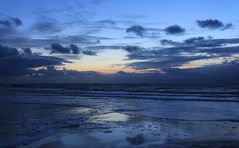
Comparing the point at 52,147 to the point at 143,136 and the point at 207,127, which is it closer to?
the point at 143,136

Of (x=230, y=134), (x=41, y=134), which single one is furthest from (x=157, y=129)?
(x=41, y=134)

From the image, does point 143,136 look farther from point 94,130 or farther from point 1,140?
point 1,140

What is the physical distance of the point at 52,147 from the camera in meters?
11.0

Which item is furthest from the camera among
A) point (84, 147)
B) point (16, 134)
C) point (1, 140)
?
point (16, 134)

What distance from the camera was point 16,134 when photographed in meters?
13.2

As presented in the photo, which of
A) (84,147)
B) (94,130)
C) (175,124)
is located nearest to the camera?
(84,147)

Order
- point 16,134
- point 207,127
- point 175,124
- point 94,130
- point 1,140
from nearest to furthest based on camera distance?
point 1,140, point 16,134, point 94,130, point 207,127, point 175,124

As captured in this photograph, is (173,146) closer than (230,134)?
Yes

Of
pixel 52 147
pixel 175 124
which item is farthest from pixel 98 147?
pixel 175 124

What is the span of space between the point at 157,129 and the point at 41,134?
509 centimetres

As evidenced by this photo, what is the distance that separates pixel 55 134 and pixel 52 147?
2536 millimetres

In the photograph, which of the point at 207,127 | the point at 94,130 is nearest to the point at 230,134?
the point at 207,127

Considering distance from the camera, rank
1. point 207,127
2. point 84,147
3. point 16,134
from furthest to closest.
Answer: point 207,127 → point 16,134 → point 84,147

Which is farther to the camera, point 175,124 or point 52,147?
point 175,124
